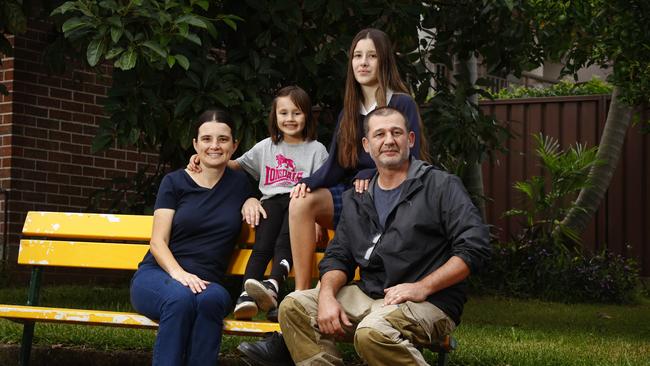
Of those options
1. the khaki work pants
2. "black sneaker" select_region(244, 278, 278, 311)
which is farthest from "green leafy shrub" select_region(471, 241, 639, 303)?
the khaki work pants

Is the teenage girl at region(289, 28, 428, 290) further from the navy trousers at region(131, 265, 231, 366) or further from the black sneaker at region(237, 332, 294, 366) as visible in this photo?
the navy trousers at region(131, 265, 231, 366)

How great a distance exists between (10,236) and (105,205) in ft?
3.08

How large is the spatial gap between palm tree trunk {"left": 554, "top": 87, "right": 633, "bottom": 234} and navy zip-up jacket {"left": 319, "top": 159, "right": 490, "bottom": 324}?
711cm

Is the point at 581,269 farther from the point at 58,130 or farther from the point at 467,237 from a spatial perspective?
the point at 467,237

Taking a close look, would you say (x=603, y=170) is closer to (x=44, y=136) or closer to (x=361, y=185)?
(x=44, y=136)

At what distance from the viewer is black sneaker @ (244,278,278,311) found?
5.52m

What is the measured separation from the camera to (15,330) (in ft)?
23.6

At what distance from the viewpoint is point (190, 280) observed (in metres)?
5.52

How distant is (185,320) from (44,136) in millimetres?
5841

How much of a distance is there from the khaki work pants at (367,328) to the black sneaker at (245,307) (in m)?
0.45

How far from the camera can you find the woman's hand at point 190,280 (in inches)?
216

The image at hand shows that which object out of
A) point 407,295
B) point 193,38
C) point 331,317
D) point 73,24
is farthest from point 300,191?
point 73,24

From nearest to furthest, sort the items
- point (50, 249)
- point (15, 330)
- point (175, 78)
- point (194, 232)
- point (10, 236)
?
1. point (194, 232)
2. point (50, 249)
3. point (15, 330)
4. point (175, 78)
5. point (10, 236)

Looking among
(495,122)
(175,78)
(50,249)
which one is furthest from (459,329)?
(50,249)
